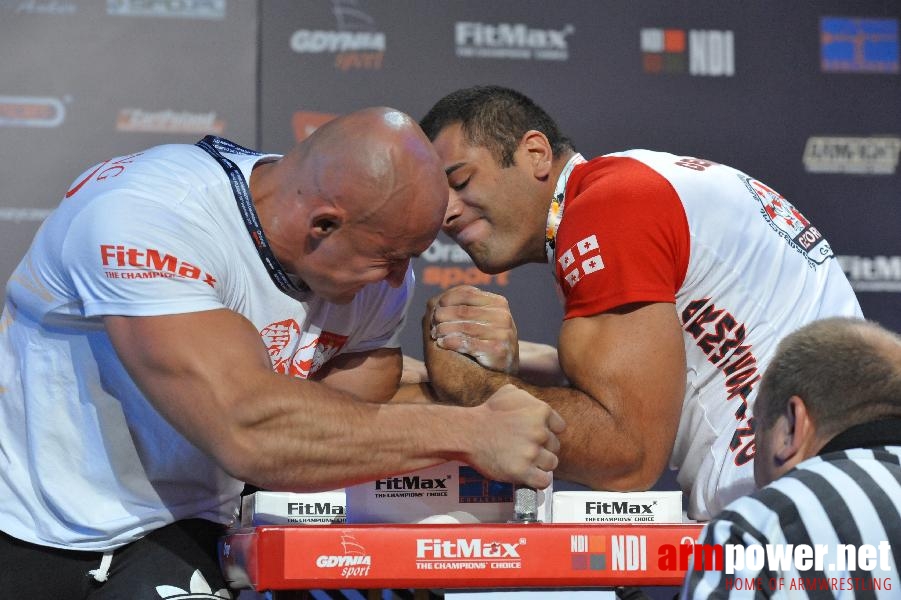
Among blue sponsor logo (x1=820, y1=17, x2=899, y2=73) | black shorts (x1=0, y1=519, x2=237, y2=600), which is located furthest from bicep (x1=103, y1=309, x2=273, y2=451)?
blue sponsor logo (x1=820, y1=17, x2=899, y2=73)

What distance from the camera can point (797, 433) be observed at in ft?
4.74

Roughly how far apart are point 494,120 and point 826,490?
62.2 inches

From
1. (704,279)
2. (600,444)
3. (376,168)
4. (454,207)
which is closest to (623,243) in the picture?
(704,279)

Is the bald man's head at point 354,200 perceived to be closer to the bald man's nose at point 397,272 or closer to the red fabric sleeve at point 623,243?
the bald man's nose at point 397,272

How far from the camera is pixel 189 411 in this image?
5.28ft

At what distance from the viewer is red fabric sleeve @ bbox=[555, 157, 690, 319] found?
212 cm

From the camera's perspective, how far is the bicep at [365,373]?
2.23 m

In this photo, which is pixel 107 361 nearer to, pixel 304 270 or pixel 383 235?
pixel 304 270

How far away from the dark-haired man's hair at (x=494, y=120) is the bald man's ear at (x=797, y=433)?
53.7 inches

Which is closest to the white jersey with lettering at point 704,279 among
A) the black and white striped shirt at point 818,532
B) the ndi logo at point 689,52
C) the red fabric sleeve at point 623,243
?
the red fabric sleeve at point 623,243

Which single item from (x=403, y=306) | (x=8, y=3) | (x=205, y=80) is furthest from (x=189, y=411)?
(x=8, y=3)

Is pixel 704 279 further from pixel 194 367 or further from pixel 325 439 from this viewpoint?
pixel 194 367

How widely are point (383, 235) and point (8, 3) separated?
2.81 metres

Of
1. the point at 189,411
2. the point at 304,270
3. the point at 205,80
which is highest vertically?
the point at 205,80
